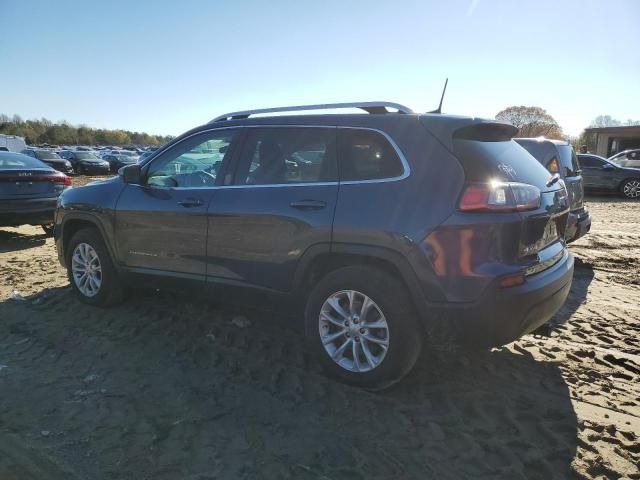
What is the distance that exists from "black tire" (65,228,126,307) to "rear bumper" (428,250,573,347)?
10.6ft

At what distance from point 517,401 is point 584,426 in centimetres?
40

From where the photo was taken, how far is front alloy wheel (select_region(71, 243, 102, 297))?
487 cm

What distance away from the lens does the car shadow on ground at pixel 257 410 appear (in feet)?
8.48

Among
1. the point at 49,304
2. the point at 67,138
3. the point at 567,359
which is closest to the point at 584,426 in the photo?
the point at 567,359

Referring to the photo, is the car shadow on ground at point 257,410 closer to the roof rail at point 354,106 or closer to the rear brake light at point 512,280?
the rear brake light at point 512,280

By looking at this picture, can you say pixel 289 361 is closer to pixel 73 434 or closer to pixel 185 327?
pixel 185 327

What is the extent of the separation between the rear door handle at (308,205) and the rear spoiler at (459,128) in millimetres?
838

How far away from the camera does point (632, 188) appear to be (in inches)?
655

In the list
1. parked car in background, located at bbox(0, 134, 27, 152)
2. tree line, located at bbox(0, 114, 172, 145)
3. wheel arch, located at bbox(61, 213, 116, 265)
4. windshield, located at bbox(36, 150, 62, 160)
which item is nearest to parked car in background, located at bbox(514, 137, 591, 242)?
wheel arch, located at bbox(61, 213, 116, 265)

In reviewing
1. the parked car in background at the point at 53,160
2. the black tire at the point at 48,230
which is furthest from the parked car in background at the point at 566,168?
the parked car in background at the point at 53,160

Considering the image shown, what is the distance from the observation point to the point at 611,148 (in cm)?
3872

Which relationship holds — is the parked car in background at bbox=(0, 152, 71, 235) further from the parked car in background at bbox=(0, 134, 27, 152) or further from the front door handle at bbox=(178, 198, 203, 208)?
the parked car in background at bbox=(0, 134, 27, 152)

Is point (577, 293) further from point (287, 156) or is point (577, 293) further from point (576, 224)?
point (287, 156)

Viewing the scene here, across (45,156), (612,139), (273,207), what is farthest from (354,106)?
(612,139)
